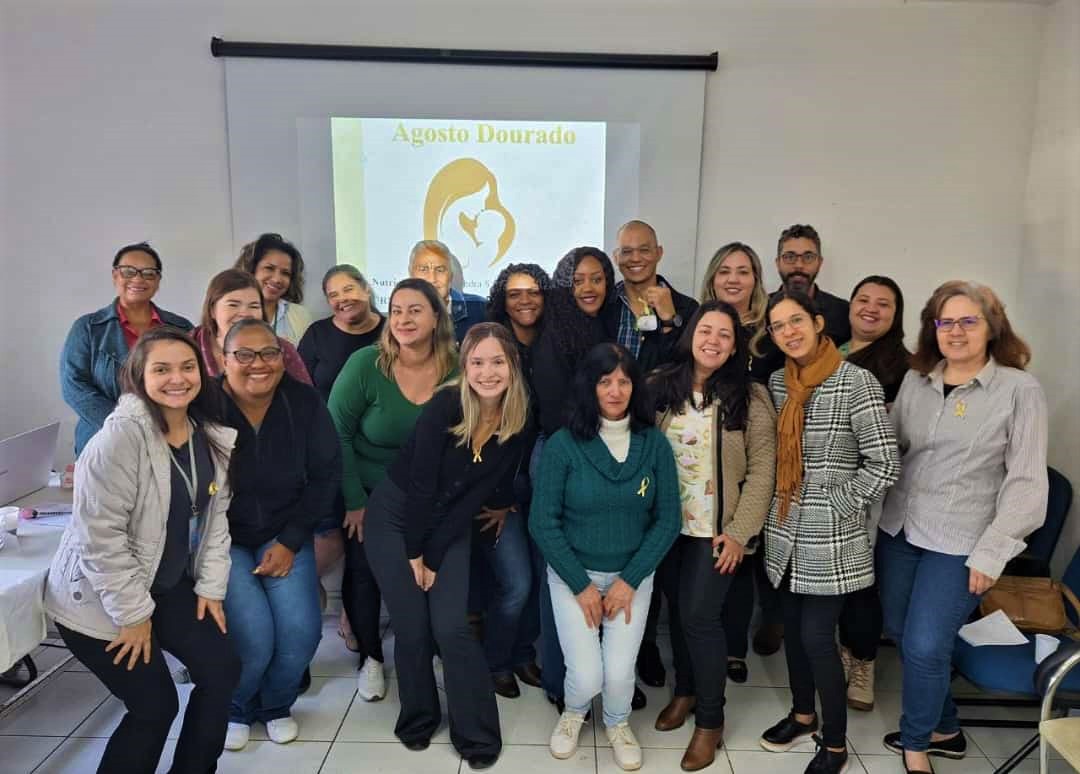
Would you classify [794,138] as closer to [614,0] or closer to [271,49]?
[614,0]

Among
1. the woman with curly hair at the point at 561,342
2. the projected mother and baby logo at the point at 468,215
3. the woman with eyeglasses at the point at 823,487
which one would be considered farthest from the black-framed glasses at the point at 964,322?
the projected mother and baby logo at the point at 468,215

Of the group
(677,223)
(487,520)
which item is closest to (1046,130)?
(677,223)

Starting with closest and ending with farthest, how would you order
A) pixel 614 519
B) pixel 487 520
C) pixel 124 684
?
1. pixel 124 684
2. pixel 614 519
3. pixel 487 520

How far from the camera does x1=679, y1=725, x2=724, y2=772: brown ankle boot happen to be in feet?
7.78

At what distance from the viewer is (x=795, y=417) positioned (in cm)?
226

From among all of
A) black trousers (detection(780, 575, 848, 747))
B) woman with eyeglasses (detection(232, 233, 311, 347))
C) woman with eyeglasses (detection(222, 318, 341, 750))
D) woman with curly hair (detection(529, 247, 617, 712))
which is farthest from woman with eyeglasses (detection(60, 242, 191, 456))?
black trousers (detection(780, 575, 848, 747))

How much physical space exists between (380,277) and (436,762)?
236 centimetres

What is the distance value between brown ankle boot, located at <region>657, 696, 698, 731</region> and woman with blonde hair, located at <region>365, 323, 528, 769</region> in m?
0.62

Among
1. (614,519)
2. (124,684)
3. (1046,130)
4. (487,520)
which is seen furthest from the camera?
(1046,130)

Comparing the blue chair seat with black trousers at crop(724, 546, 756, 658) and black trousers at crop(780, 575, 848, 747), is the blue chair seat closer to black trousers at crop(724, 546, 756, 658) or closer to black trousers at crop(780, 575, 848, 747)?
black trousers at crop(780, 575, 848, 747)

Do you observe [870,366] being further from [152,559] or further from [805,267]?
[152,559]

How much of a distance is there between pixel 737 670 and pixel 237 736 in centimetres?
191

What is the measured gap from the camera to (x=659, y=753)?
246cm

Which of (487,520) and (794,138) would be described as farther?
(794,138)
